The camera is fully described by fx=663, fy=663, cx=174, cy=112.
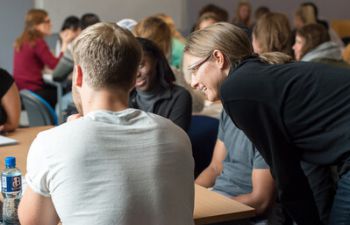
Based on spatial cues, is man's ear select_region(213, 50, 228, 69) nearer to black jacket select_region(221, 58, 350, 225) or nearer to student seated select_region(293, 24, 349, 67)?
black jacket select_region(221, 58, 350, 225)

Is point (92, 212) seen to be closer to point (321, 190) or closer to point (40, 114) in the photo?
point (321, 190)

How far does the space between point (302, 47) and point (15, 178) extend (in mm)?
3140

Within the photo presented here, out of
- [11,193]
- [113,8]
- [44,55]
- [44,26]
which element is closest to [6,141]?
[11,193]

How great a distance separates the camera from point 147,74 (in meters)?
3.39

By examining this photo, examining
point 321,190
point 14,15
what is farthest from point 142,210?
point 14,15

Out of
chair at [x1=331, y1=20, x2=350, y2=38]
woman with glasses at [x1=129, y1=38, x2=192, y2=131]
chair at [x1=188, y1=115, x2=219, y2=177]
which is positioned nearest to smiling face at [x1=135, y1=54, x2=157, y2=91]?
woman with glasses at [x1=129, y1=38, x2=192, y2=131]

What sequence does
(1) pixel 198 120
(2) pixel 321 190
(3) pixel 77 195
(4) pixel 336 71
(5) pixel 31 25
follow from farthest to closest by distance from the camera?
(5) pixel 31 25, (1) pixel 198 120, (2) pixel 321 190, (4) pixel 336 71, (3) pixel 77 195

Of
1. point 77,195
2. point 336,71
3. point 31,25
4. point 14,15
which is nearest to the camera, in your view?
point 77,195

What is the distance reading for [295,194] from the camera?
2.20 m

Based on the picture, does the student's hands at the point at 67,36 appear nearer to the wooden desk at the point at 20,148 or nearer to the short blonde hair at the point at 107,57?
the wooden desk at the point at 20,148

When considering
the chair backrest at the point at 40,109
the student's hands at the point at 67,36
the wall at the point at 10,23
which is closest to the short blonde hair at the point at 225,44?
the chair backrest at the point at 40,109

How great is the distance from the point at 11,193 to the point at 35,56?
4925 mm

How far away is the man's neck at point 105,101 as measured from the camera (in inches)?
67.9

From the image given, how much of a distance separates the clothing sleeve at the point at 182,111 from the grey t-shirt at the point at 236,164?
45 centimetres
